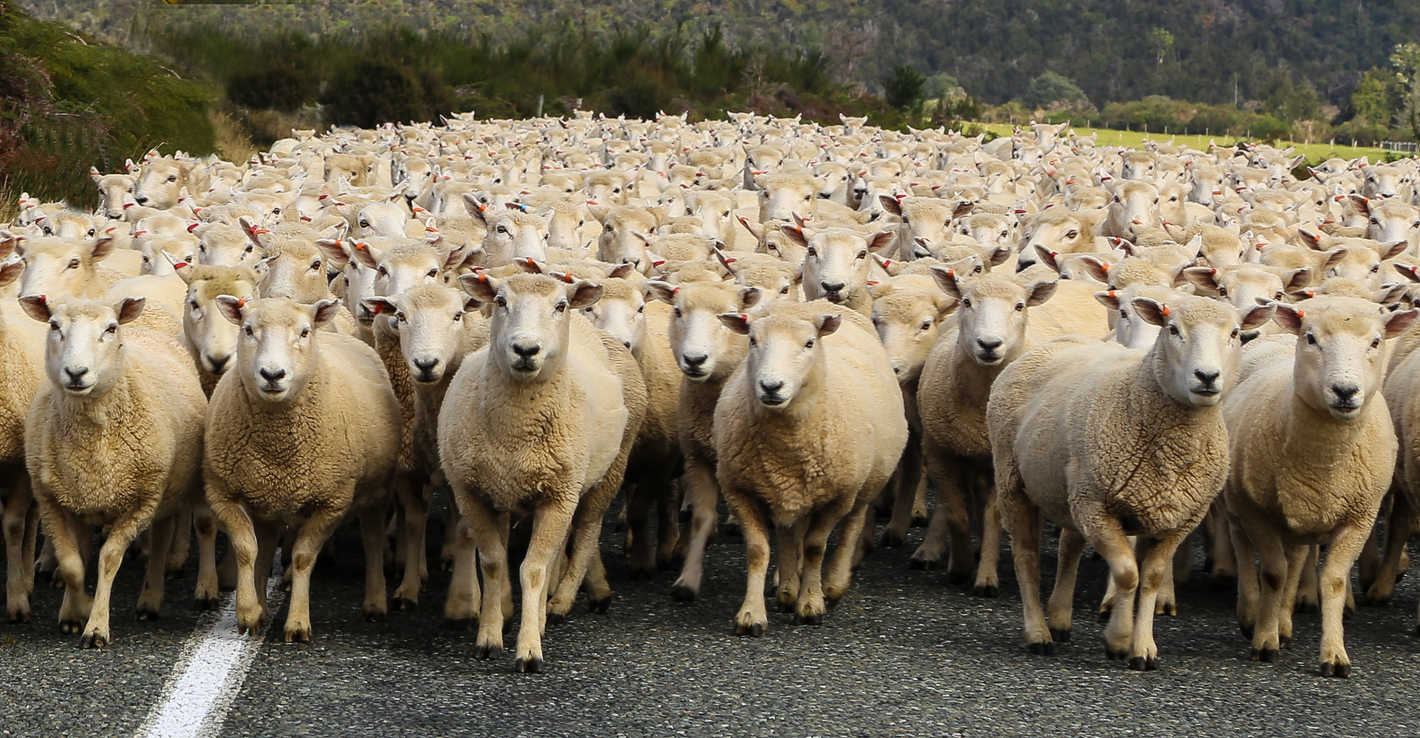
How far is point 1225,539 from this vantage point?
8.32m

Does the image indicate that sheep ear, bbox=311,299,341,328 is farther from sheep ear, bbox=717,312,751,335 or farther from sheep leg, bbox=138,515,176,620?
sheep ear, bbox=717,312,751,335

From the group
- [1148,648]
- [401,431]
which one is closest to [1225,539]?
[1148,648]

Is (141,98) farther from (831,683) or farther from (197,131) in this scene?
(831,683)

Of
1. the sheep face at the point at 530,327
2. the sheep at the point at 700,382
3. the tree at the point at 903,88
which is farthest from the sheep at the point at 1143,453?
the tree at the point at 903,88

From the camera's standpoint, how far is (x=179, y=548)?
839cm

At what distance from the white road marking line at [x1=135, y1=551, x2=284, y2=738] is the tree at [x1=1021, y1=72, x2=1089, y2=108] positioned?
82817mm

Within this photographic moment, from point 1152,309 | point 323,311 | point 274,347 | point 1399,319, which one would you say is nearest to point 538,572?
point 274,347

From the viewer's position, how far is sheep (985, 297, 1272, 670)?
21.6 ft

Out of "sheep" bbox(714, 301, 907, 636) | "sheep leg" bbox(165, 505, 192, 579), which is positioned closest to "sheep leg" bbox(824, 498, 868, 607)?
"sheep" bbox(714, 301, 907, 636)

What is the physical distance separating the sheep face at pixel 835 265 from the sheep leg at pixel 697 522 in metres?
1.87

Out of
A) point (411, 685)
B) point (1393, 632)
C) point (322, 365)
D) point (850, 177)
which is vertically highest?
point (850, 177)

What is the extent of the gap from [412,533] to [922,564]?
2469mm

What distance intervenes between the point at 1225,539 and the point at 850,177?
924cm

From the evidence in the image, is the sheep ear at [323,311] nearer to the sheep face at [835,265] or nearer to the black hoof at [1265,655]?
the sheep face at [835,265]
